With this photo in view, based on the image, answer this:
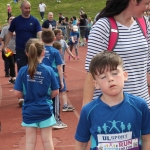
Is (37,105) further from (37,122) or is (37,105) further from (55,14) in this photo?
(55,14)

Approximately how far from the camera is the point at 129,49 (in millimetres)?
3811

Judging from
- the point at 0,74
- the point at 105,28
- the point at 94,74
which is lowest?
the point at 0,74

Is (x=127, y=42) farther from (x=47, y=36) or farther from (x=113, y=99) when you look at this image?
(x=47, y=36)

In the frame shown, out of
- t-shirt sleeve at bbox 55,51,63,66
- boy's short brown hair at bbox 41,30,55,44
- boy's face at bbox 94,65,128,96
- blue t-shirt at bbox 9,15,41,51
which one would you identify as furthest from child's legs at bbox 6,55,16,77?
boy's face at bbox 94,65,128,96

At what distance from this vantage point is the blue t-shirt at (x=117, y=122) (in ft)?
10.9

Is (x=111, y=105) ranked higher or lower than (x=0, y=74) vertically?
higher

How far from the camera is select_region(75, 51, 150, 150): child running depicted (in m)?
3.27

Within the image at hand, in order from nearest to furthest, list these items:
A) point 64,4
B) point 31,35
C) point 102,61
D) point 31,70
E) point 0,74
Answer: point 102,61 < point 31,70 < point 31,35 < point 0,74 < point 64,4

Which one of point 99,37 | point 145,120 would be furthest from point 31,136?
point 145,120

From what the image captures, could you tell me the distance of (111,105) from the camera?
10.9ft

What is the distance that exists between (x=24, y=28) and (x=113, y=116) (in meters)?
7.36

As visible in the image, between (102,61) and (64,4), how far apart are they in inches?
1940

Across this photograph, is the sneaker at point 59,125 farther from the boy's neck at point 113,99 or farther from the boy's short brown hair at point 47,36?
the boy's neck at point 113,99

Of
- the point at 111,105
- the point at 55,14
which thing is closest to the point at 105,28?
the point at 111,105
